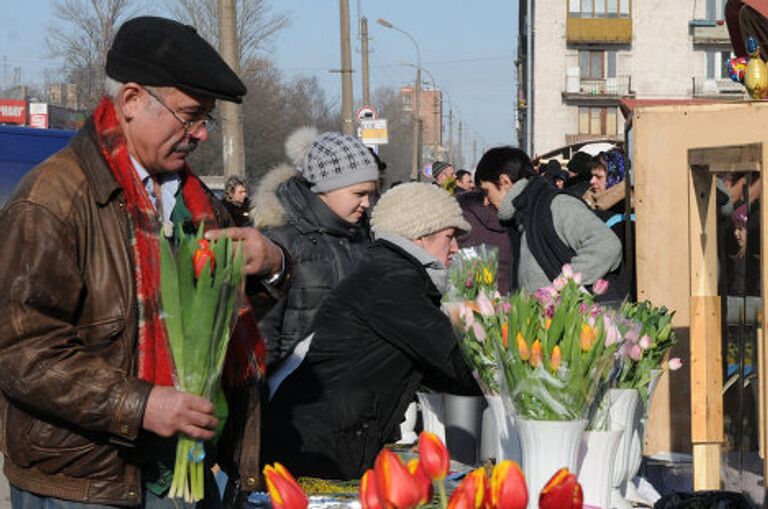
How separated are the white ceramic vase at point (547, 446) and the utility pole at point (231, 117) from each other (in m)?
12.0

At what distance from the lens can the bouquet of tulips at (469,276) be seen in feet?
19.4

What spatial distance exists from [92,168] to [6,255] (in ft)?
0.92

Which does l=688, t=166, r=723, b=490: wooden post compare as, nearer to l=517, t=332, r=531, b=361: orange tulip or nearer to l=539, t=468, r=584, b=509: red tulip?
l=517, t=332, r=531, b=361: orange tulip

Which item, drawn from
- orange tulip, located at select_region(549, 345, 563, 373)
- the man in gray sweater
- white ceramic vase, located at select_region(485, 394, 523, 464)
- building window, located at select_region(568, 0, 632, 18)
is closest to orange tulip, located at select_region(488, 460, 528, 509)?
orange tulip, located at select_region(549, 345, 563, 373)

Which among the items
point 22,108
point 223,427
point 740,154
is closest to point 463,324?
point 740,154

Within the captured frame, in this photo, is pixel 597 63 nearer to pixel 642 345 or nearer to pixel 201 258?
pixel 642 345

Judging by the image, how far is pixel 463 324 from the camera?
4.72 metres

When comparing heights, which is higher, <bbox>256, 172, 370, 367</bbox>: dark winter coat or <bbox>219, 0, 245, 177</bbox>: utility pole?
<bbox>219, 0, 245, 177</bbox>: utility pole

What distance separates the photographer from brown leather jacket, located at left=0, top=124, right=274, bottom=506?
307cm

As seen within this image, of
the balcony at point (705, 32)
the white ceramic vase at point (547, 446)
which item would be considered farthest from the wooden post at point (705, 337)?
the balcony at point (705, 32)

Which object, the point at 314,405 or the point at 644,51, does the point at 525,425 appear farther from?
the point at 644,51

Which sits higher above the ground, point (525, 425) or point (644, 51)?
point (644, 51)

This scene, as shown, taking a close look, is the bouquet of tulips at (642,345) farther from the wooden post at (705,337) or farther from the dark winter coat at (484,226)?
the dark winter coat at (484,226)

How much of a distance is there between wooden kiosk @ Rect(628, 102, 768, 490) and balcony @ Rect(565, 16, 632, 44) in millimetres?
63937
